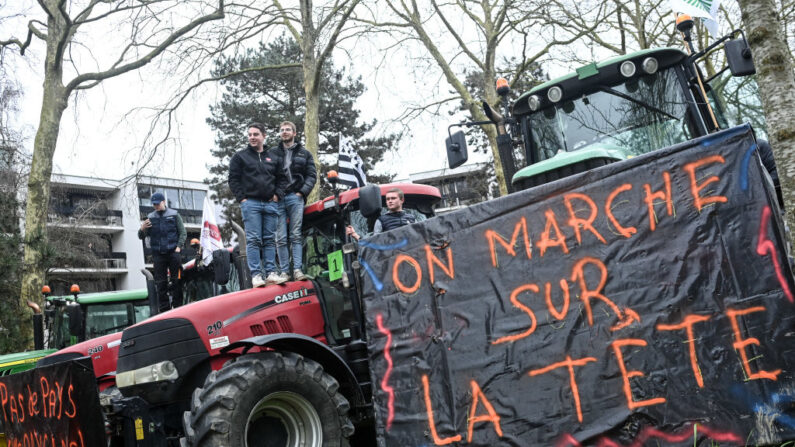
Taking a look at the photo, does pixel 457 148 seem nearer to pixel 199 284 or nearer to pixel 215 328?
pixel 215 328

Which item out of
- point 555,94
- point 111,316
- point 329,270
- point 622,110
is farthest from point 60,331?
point 622,110

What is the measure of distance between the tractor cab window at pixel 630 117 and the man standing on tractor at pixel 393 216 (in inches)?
76.1

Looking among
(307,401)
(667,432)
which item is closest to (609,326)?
(667,432)

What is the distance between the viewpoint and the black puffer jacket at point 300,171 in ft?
22.0

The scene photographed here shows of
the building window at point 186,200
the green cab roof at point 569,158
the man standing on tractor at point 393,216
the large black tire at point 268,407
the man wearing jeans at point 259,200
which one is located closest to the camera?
the large black tire at point 268,407

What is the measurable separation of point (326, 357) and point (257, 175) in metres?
1.97

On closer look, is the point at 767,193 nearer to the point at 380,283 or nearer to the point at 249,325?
the point at 380,283

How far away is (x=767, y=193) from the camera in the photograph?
3371 mm

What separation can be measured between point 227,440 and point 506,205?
259 cm

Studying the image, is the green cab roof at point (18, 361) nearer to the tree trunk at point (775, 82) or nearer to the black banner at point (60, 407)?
the black banner at point (60, 407)

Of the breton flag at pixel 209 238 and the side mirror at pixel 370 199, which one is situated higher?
the breton flag at pixel 209 238

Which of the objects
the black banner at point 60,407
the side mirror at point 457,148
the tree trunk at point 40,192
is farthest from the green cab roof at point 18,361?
the side mirror at point 457,148

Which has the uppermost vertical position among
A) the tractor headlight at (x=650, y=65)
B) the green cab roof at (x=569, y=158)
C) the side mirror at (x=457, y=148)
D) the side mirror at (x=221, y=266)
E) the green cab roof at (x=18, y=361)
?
the tractor headlight at (x=650, y=65)

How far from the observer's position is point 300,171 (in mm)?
6867
